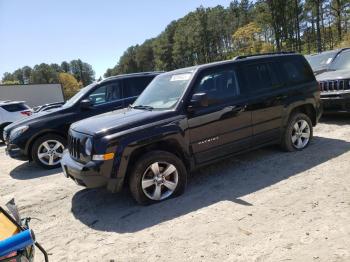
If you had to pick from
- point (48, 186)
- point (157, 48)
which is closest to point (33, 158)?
point (48, 186)

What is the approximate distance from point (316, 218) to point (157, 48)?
103957 mm

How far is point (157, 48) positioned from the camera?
105 metres

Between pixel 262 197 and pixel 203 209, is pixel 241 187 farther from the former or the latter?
pixel 203 209

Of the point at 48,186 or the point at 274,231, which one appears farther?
the point at 48,186

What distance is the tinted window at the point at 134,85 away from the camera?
854cm

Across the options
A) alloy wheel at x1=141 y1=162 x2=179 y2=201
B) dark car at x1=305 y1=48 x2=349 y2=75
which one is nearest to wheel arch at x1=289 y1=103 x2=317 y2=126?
alloy wheel at x1=141 y1=162 x2=179 y2=201

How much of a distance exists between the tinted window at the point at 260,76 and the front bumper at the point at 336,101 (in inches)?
Result: 109

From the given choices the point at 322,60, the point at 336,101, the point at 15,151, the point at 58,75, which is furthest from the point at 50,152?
the point at 58,75

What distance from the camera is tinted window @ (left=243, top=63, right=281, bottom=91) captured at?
593 centimetres

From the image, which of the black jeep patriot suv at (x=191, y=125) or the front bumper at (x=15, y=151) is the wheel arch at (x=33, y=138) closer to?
the front bumper at (x=15, y=151)

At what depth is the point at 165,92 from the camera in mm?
5672

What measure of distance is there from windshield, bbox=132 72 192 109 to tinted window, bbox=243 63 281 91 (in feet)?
3.50

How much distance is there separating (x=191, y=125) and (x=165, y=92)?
846 millimetres

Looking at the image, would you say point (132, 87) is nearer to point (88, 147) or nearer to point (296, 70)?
point (296, 70)
